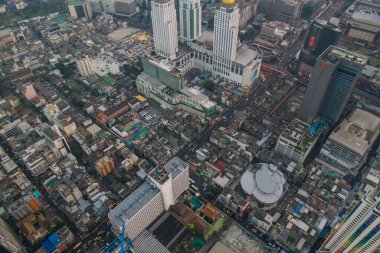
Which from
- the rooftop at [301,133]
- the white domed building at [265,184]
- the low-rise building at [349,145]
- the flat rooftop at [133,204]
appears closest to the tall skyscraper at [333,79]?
the rooftop at [301,133]

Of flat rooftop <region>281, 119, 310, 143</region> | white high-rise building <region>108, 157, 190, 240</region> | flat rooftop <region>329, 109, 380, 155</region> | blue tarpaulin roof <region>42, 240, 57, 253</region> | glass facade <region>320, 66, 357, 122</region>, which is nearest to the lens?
white high-rise building <region>108, 157, 190, 240</region>

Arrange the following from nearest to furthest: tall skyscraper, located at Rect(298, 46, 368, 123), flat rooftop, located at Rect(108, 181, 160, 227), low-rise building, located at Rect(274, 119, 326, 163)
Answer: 1. flat rooftop, located at Rect(108, 181, 160, 227)
2. tall skyscraper, located at Rect(298, 46, 368, 123)
3. low-rise building, located at Rect(274, 119, 326, 163)

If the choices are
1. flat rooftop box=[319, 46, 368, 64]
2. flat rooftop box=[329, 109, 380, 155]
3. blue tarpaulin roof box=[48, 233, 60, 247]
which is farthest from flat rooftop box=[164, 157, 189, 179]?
flat rooftop box=[319, 46, 368, 64]

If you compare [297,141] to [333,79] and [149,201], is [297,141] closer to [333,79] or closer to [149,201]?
[333,79]

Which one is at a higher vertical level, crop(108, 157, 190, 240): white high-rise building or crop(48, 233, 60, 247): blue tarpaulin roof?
crop(108, 157, 190, 240): white high-rise building

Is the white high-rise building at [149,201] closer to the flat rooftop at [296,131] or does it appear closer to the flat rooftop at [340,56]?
the flat rooftop at [296,131]

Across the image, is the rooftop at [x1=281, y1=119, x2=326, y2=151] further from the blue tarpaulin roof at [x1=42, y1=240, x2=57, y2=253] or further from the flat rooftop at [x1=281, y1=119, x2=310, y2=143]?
the blue tarpaulin roof at [x1=42, y1=240, x2=57, y2=253]

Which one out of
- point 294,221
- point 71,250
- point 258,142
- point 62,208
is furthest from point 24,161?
point 294,221

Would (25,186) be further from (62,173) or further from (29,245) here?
(29,245)
